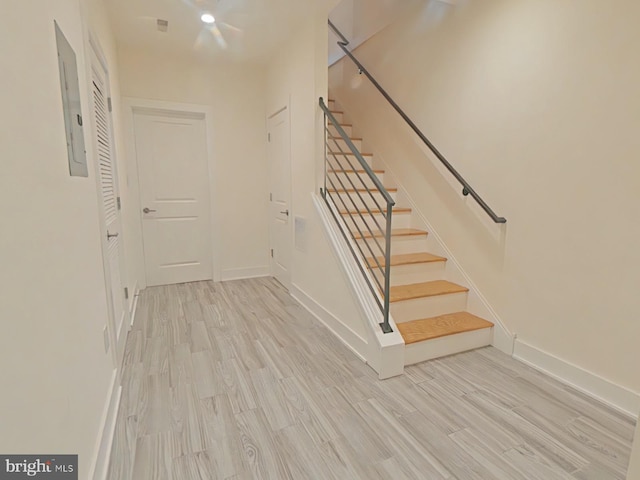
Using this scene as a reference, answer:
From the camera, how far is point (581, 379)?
200cm

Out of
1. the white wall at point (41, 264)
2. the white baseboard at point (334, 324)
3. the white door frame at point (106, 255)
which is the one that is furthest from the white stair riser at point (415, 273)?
the white wall at point (41, 264)

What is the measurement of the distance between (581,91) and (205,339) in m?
3.04

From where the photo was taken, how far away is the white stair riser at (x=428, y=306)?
2549 millimetres

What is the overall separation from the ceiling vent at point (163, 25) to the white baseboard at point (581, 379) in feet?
12.8

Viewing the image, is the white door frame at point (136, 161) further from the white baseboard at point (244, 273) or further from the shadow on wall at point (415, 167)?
the shadow on wall at point (415, 167)

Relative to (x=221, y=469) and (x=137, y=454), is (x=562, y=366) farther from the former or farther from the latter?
(x=137, y=454)

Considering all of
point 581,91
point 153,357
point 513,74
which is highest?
point 513,74

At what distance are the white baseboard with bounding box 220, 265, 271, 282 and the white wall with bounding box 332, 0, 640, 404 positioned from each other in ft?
7.78

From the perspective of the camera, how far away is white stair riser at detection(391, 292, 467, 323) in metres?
2.55

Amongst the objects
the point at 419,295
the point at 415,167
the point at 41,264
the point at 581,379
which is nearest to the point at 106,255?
the point at 41,264

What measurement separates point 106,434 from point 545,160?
2.86 meters

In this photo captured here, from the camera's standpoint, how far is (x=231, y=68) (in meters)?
4.02

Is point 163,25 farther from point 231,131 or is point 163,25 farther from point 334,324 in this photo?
point 334,324

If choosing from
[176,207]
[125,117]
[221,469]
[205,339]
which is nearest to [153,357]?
[205,339]
